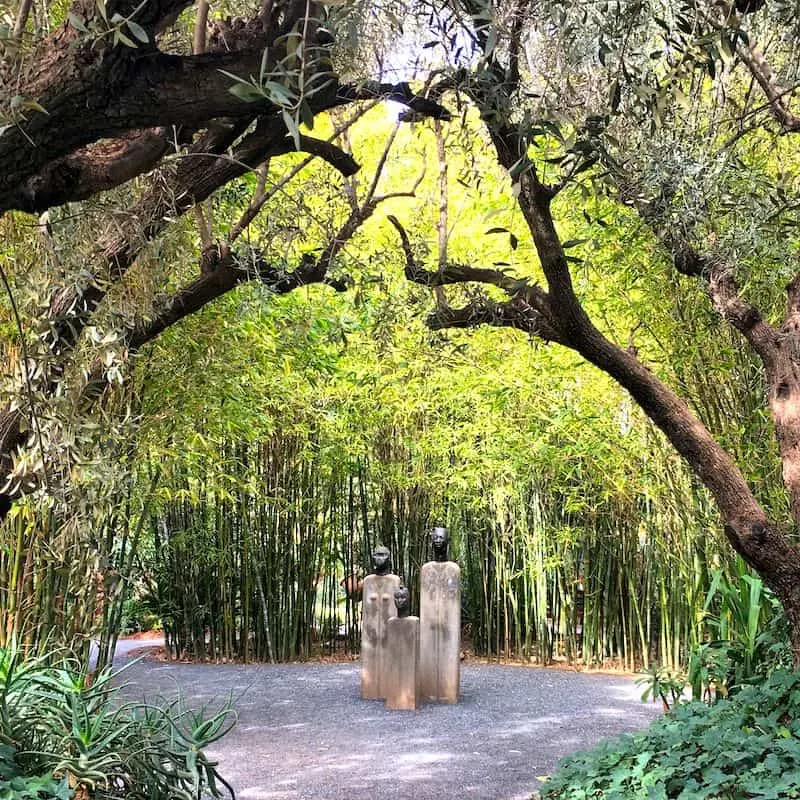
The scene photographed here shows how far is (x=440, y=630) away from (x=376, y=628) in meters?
0.44

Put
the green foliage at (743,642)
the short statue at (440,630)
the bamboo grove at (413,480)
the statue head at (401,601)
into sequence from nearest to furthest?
the green foliage at (743,642) < the bamboo grove at (413,480) < the statue head at (401,601) < the short statue at (440,630)

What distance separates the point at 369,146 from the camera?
604cm

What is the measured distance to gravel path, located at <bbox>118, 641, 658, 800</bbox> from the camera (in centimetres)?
437

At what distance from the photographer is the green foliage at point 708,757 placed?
262 centimetres

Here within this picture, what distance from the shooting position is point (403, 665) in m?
5.94

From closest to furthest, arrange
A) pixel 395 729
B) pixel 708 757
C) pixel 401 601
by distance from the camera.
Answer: pixel 708 757, pixel 395 729, pixel 401 601

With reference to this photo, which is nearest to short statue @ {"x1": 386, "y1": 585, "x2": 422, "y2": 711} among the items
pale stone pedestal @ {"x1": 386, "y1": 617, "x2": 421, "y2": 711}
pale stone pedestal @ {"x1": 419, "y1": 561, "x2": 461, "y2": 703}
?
pale stone pedestal @ {"x1": 386, "y1": 617, "x2": 421, "y2": 711}

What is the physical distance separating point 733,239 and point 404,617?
3659 mm

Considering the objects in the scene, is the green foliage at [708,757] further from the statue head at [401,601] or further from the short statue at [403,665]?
the statue head at [401,601]

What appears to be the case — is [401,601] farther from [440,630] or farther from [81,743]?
[81,743]

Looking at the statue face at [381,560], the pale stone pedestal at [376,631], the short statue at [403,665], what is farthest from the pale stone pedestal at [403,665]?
the statue face at [381,560]

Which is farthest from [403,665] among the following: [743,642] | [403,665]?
[743,642]

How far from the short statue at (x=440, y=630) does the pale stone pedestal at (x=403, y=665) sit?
31 cm

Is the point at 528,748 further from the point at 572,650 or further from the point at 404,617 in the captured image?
the point at 572,650
